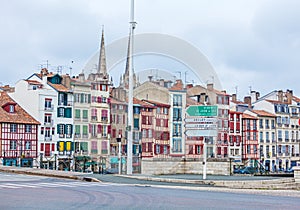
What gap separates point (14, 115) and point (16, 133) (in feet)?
7.15

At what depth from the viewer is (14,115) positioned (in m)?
62.8

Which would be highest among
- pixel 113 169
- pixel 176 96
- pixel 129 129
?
pixel 176 96

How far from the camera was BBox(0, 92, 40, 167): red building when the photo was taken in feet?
199

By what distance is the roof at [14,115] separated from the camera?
61.6 meters

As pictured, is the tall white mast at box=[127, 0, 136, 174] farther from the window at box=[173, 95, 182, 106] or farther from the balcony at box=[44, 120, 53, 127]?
the balcony at box=[44, 120, 53, 127]

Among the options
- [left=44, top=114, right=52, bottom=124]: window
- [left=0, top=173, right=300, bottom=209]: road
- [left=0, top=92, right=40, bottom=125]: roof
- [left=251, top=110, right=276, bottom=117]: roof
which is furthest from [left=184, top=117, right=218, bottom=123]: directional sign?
[left=251, top=110, right=276, bottom=117]: roof

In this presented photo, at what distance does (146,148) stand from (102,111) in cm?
858

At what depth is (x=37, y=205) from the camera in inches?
490

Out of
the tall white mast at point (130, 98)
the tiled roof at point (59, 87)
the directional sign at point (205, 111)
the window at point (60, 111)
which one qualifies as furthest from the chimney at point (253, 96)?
the directional sign at point (205, 111)

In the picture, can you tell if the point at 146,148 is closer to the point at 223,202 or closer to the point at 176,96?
the point at 176,96

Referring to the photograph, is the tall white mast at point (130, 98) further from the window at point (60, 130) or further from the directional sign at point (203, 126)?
the window at point (60, 130)

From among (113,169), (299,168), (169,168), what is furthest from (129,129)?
(113,169)

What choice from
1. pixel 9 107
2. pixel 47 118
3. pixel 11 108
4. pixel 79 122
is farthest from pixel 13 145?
pixel 79 122

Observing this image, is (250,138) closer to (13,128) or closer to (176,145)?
(13,128)
